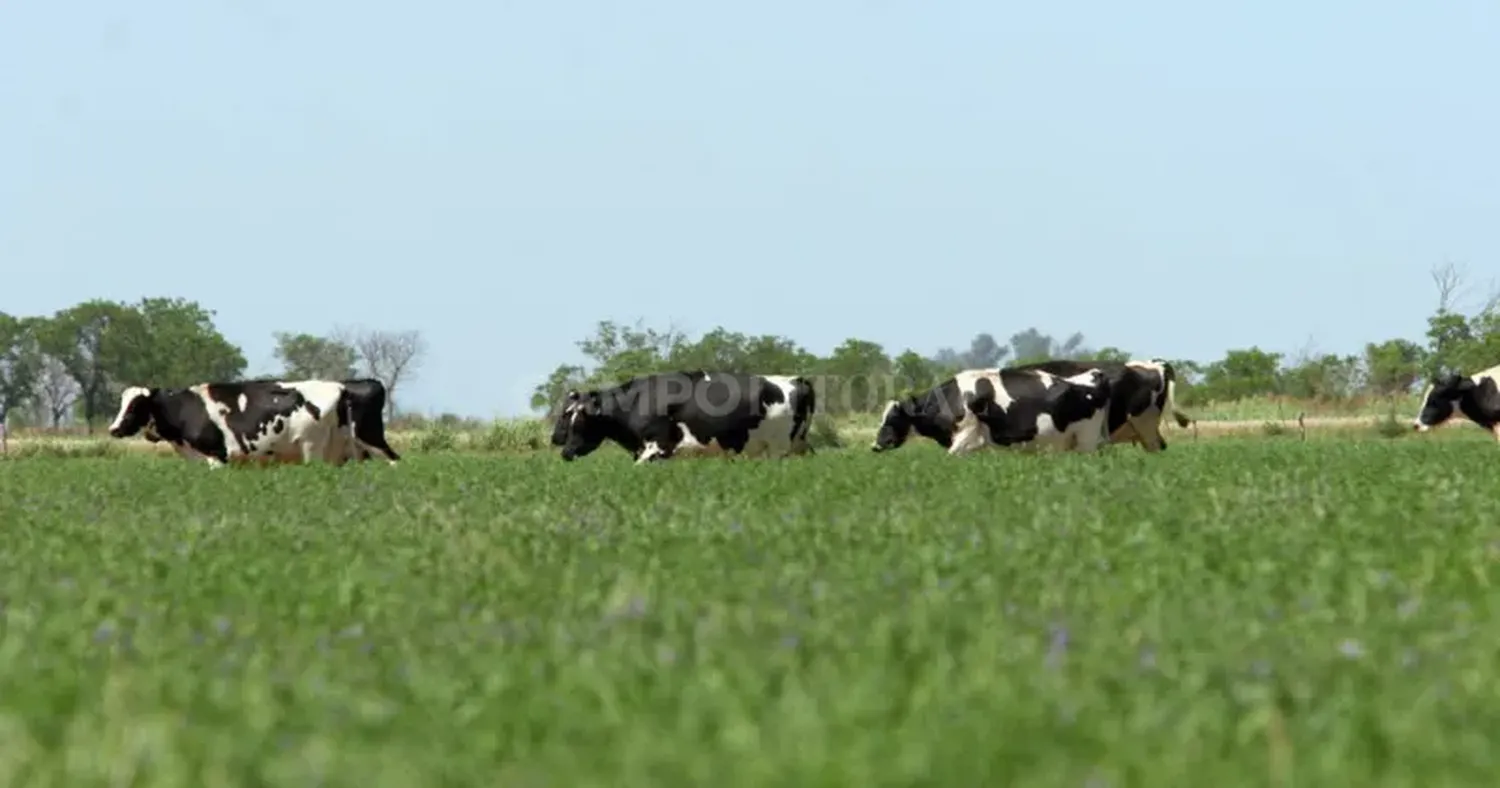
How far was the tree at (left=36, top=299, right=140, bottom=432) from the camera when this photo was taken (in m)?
119

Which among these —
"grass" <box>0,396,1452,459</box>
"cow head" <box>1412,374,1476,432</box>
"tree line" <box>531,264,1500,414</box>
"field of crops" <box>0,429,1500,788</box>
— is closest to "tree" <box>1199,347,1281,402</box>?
"tree line" <box>531,264,1500,414</box>

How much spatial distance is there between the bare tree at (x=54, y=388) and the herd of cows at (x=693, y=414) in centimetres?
9549

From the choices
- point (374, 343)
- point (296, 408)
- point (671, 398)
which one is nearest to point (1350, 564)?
point (671, 398)

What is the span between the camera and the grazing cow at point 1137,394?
1384 inches

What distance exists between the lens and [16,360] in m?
122

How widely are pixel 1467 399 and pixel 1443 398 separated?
54cm

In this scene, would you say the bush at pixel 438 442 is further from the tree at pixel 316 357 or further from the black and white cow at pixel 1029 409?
the tree at pixel 316 357

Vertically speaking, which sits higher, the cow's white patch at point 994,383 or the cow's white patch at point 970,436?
the cow's white patch at point 994,383

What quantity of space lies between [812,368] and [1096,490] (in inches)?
4769

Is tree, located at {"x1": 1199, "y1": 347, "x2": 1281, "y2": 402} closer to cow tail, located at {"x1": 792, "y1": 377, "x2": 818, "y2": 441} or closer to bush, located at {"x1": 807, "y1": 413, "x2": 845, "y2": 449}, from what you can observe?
bush, located at {"x1": 807, "y1": 413, "x2": 845, "y2": 449}

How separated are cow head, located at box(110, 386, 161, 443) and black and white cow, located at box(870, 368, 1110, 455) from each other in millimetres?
14263

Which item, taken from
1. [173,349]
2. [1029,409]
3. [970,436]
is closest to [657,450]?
[970,436]

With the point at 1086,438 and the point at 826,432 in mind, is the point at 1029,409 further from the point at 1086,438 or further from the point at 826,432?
the point at 826,432

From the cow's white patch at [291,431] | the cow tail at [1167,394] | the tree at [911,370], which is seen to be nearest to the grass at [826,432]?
the cow tail at [1167,394]
